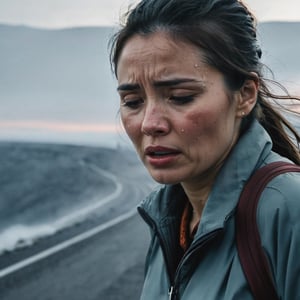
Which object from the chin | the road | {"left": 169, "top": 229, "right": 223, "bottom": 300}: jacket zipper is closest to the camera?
{"left": 169, "top": 229, "right": 223, "bottom": 300}: jacket zipper

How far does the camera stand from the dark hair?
4.75 feet

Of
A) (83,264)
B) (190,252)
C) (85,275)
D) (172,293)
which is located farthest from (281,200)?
(83,264)

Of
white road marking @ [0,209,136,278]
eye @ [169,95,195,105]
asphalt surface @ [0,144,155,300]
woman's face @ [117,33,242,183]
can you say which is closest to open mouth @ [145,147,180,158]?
woman's face @ [117,33,242,183]

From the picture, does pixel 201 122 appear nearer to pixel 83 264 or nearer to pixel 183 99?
pixel 183 99

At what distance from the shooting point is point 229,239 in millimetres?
1353

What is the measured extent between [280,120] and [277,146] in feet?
0.26

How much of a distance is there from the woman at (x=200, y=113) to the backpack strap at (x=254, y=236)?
2cm

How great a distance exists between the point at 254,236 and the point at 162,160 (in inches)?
12.1

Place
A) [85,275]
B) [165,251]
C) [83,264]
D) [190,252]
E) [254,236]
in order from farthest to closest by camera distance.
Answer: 1. [83,264]
2. [85,275]
3. [165,251]
4. [190,252]
5. [254,236]

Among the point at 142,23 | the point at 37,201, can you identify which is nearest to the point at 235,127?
the point at 142,23

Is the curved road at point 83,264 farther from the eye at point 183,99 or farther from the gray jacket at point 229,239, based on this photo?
the eye at point 183,99

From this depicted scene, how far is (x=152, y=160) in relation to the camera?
1.47 m

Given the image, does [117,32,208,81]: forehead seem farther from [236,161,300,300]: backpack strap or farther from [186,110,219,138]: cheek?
[236,161,300,300]: backpack strap

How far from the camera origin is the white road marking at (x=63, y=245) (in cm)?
517
